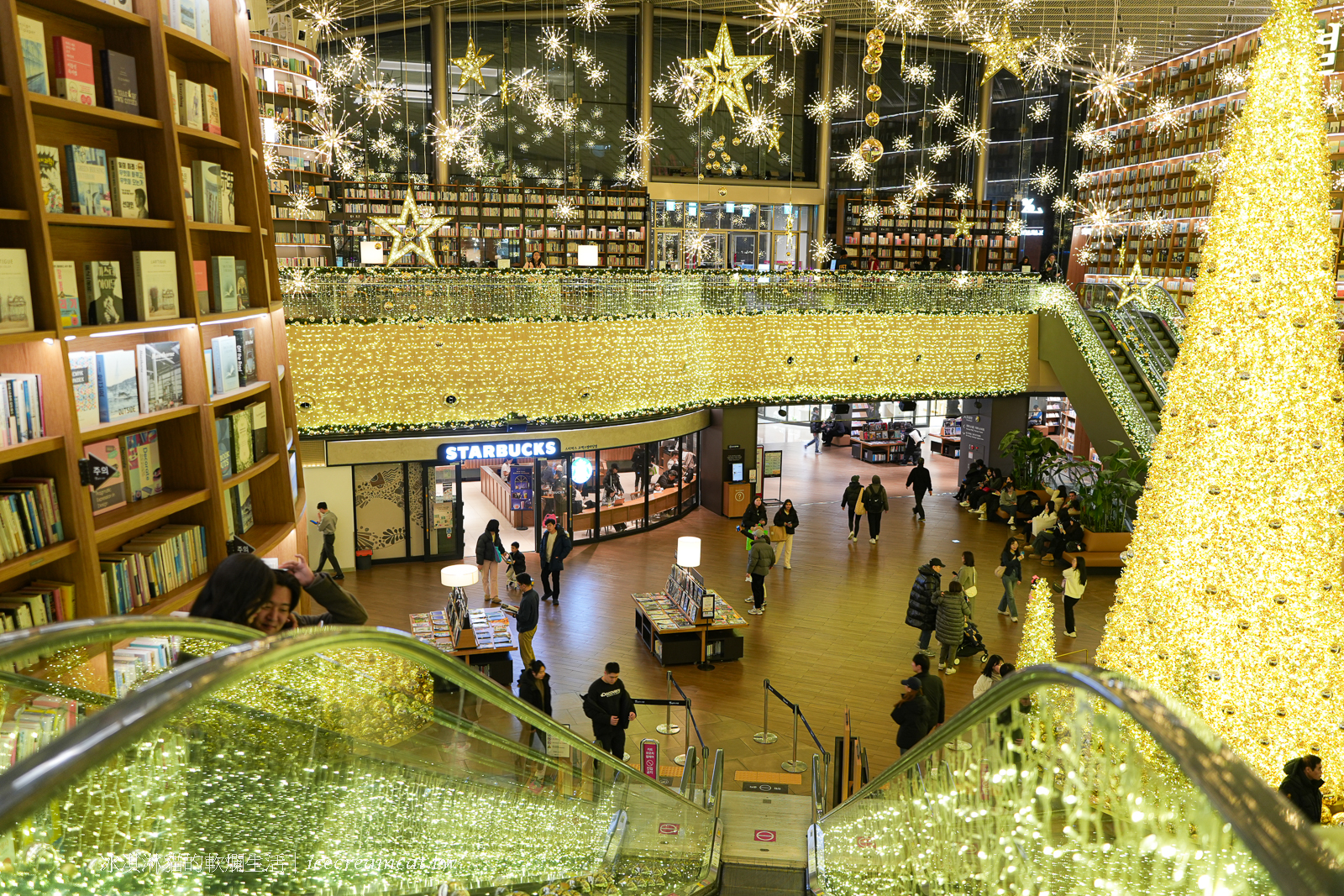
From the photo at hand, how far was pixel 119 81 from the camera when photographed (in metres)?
3.99

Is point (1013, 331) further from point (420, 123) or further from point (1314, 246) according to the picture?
point (420, 123)

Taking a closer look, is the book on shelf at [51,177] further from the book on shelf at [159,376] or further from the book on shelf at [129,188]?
the book on shelf at [159,376]

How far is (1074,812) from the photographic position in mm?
2457

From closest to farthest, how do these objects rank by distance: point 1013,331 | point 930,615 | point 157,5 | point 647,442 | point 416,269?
point 157,5 → point 930,615 → point 416,269 → point 647,442 → point 1013,331

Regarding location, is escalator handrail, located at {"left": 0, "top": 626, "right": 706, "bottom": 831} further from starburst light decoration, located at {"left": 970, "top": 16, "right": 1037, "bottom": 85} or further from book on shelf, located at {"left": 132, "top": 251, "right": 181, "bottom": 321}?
starburst light decoration, located at {"left": 970, "top": 16, "right": 1037, "bottom": 85}

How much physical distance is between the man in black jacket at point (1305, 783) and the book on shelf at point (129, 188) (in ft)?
22.5

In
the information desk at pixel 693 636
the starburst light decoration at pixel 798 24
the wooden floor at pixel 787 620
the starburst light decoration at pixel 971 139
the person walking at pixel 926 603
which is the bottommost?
the wooden floor at pixel 787 620

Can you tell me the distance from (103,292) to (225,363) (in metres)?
1.14

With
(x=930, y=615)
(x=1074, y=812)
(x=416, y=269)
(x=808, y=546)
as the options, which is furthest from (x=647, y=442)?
(x=1074, y=812)

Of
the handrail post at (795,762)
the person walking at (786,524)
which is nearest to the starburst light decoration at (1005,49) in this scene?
the person walking at (786,524)

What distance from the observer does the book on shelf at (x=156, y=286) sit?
4.05 m

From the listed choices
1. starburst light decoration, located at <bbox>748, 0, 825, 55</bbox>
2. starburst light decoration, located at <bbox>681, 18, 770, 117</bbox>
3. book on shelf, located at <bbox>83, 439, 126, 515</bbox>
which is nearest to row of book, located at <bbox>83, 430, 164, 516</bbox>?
book on shelf, located at <bbox>83, 439, 126, 515</bbox>

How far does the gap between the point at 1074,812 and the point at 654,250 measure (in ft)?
77.4

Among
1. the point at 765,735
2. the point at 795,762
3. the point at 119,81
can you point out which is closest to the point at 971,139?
the point at 765,735
